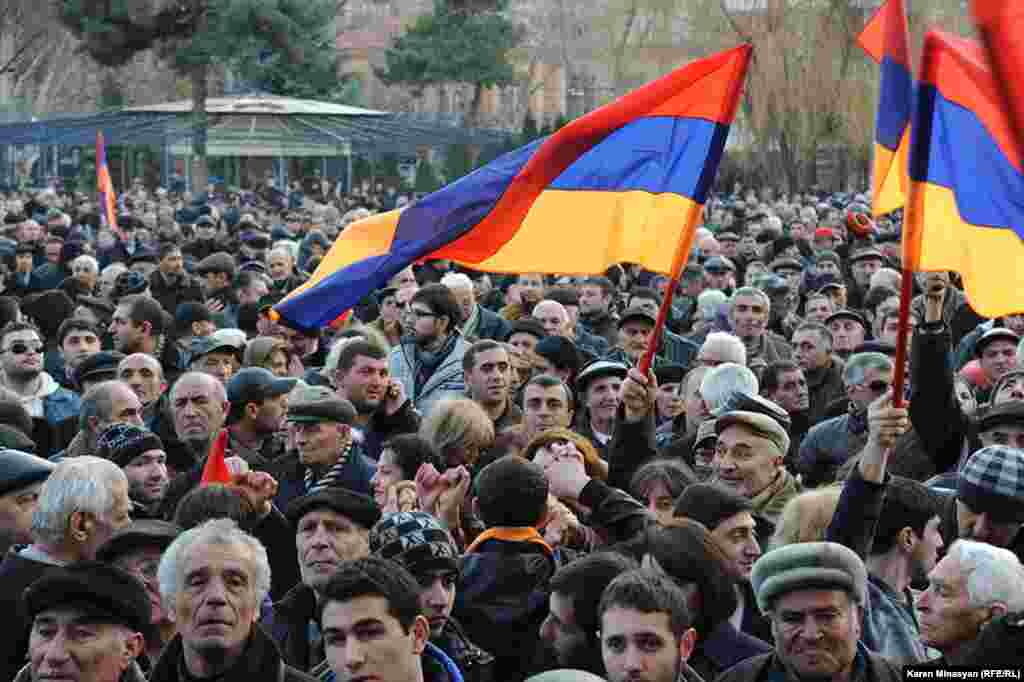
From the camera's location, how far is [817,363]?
432 inches

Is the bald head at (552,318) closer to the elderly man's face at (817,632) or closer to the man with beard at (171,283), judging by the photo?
the man with beard at (171,283)

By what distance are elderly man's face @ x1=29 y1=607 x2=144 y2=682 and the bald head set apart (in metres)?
6.61

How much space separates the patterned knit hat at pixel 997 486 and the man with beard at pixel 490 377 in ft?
11.9

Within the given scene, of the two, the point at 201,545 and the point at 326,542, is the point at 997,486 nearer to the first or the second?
the point at 326,542

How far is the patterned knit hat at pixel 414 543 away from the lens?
583cm

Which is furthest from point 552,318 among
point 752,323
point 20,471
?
point 20,471

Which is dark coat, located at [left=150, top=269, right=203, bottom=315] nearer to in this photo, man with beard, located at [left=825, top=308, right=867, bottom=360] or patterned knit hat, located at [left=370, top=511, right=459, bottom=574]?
man with beard, located at [left=825, top=308, right=867, bottom=360]

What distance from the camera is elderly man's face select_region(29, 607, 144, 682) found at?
522 cm

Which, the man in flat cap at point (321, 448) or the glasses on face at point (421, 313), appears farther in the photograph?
the glasses on face at point (421, 313)

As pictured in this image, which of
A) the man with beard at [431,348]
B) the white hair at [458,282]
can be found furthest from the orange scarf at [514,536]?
the white hair at [458,282]

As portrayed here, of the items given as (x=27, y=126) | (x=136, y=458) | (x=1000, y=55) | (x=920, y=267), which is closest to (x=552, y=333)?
(x=136, y=458)

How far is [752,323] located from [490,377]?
2.77m

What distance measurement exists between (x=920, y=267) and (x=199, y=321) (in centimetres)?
668

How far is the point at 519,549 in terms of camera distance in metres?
6.29
